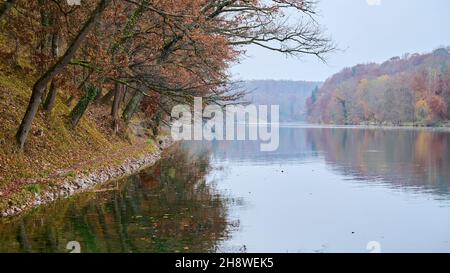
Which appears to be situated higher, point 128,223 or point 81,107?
point 81,107

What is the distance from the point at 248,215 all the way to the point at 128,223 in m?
3.12

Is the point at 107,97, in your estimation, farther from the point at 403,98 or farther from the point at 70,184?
the point at 403,98

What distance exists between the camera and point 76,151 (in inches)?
849

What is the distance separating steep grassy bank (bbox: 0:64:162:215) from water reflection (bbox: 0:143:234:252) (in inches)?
42.3

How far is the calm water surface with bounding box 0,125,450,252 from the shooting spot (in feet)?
36.2

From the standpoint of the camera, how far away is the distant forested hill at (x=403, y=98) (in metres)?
99.2

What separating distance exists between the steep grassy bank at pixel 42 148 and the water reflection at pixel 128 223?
1.07 meters

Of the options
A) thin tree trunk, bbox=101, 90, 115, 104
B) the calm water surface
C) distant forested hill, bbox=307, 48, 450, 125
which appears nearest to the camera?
the calm water surface

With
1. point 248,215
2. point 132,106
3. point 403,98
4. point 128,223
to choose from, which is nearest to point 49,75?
point 128,223

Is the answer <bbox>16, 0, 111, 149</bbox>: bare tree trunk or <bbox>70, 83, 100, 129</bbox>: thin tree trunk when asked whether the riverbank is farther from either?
<bbox>70, 83, 100, 129</bbox>: thin tree trunk

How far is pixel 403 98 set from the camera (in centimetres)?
10794

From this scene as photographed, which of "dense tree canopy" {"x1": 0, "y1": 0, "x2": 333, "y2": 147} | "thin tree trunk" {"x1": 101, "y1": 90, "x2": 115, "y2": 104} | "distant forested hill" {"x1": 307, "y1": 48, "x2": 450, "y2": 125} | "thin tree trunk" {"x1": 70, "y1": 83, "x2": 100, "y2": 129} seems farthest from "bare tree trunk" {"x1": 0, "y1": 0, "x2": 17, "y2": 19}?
"distant forested hill" {"x1": 307, "y1": 48, "x2": 450, "y2": 125}
